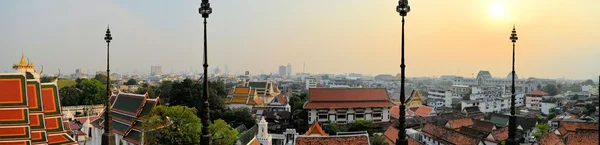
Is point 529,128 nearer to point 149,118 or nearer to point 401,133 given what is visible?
point 149,118

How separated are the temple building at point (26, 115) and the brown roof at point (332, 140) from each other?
10.0 m

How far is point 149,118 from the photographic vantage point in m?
19.4

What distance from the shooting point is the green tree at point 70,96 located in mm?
45906

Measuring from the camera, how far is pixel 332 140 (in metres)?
19.9

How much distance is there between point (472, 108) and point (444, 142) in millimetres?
31298

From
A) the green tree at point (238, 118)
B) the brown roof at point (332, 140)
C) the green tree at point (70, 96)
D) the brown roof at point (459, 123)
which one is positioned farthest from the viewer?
the green tree at point (70, 96)

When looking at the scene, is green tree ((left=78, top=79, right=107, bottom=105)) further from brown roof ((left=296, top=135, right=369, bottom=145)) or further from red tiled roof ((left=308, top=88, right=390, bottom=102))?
brown roof ((left=296, top=135, right=369, bottom=145))

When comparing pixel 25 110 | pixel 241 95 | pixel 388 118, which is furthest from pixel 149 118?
pixel 241 95

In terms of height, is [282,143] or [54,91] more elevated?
[54,91]

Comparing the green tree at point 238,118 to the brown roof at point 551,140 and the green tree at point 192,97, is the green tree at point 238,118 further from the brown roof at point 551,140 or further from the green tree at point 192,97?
the brown roof at point 551,140

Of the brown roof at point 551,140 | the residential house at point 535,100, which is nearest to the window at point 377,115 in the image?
the brown roof at point 551,140

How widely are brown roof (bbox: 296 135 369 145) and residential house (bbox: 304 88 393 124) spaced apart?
1832 centimetres

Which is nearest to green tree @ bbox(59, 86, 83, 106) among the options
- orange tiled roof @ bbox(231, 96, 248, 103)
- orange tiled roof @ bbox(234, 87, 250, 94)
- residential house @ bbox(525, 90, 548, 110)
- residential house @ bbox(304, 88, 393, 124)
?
orange tiled roof @ bbox(231, 96, 248, 103)

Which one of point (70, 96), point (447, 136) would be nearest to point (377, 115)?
point (447, 136)
